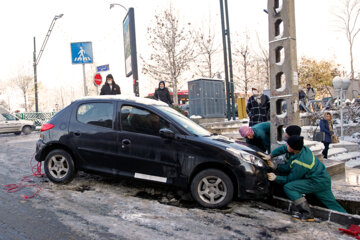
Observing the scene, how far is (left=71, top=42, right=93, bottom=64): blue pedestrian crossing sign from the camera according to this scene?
42.7 feet

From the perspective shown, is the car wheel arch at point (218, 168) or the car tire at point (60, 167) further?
the car tire at point (60, 167)

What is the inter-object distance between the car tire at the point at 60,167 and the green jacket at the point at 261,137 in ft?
11.4

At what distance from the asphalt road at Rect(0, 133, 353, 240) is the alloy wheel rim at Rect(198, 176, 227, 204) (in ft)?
0.53

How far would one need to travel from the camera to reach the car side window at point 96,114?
4988 mm

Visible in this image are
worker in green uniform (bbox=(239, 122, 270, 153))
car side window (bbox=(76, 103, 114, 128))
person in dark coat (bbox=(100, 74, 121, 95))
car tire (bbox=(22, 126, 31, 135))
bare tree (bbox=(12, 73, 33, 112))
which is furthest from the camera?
bare tree (bbox=(12, 73, 33, 112))

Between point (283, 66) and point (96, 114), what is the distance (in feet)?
12.2

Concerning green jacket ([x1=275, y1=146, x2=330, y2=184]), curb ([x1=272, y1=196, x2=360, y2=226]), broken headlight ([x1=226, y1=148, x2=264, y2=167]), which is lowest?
curb ([x1=272, y1=196, x2=360, y2=226])

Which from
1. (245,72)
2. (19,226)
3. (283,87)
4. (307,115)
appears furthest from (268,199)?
(245,72)

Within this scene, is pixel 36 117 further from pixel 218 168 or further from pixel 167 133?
pixel 218 168

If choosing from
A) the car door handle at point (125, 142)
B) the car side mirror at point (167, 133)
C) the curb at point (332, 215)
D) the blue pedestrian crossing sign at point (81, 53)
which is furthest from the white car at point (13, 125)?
the curb at point (332, 215)

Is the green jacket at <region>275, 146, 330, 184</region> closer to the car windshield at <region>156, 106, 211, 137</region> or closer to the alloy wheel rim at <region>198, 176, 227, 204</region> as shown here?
the alloy wheel rim at <region>198, 176, 227, 204</region>

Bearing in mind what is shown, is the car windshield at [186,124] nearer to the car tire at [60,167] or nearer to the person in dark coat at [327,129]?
the car tire at [60,167]

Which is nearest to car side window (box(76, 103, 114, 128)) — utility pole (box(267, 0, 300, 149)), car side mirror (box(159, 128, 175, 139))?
car side mirror (box(159, 128, 175, 139))

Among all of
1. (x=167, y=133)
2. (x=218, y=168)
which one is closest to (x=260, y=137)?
(x=218, y=168)
